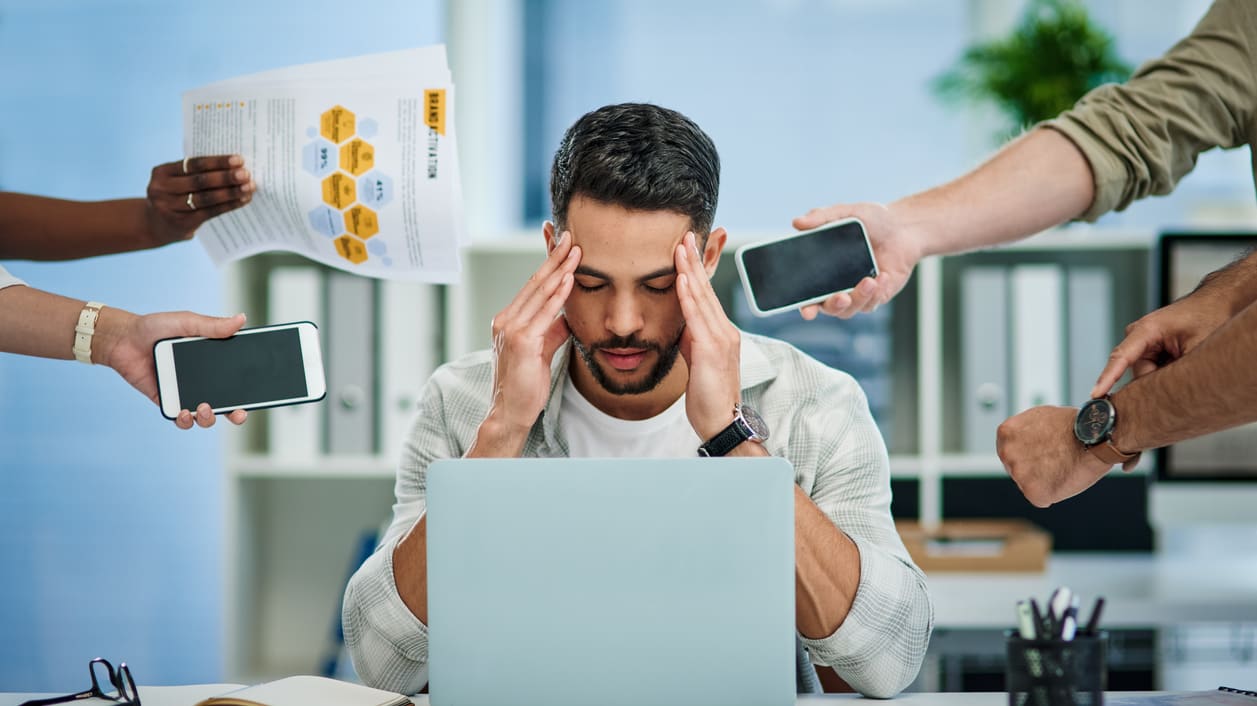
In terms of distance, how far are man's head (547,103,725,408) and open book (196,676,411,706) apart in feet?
1.94

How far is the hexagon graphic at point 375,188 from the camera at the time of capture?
1248 millimetres

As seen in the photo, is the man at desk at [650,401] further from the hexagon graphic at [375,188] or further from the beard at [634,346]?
the hexagon graphic at [375,188]

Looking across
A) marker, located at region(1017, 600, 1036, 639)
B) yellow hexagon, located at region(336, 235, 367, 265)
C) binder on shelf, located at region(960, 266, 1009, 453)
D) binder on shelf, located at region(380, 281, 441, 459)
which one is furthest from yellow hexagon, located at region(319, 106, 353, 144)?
binder on shelf, located at region(960, 266, 1009, 453)

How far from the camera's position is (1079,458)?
3.87ft

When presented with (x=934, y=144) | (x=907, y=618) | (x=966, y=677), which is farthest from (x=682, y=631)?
(x=934, y=144)

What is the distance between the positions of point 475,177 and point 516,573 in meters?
2.01

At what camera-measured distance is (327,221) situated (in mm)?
1286

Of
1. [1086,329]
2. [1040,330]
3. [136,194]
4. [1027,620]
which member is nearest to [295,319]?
[136,194]

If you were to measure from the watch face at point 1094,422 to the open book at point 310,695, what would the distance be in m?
0.75

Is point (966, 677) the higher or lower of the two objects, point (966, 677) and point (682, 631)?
the lower

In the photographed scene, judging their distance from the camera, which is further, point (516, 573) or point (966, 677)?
point (966, 677)

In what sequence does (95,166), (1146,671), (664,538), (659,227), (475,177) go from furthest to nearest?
(475,177), (95,166), (1146,671), (659,227), (664,538)

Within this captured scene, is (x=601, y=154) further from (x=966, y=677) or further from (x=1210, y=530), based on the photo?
(x=1210, y=530)

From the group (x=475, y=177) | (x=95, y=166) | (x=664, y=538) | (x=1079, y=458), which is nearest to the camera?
(x=664, y=538)
